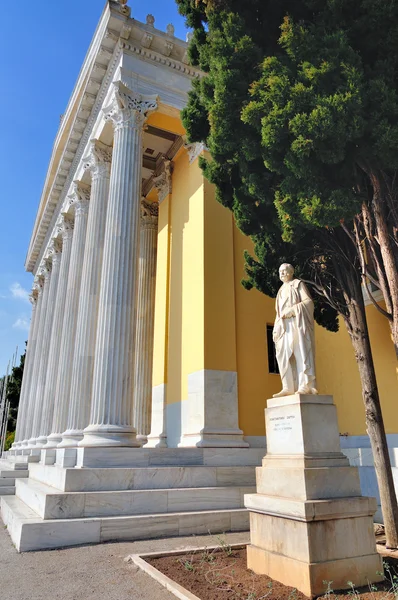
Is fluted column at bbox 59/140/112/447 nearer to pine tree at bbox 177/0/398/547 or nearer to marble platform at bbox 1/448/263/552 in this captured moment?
marble platform at bbox 1/448/263/552

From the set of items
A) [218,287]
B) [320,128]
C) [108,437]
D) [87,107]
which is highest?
[87,107]

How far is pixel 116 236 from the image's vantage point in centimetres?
1094

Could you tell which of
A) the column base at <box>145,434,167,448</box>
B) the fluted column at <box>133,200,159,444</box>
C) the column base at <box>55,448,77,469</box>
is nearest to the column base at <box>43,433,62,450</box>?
the fluted column at <box>133,200,159,444</box>

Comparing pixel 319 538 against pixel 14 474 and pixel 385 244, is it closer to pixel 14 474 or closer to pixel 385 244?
pixel 385 244

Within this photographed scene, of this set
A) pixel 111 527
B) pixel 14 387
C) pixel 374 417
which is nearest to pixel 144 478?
pixel 111 527

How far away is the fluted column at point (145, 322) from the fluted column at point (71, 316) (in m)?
2.12

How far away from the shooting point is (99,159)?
45.7ft

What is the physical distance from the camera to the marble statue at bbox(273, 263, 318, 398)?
20.0 ft

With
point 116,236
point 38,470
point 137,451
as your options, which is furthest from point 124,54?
point 38,470

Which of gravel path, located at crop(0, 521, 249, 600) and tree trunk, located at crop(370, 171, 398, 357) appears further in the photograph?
tree trunk, located at crop(370, 171, 398, 357)

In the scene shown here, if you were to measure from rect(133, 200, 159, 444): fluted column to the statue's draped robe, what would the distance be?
8.69 meters

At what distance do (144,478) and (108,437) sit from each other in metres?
1.23

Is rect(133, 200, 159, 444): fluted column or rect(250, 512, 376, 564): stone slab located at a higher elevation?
rect(133, 200, 159, 444): fluted column

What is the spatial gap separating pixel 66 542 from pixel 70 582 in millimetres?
1957
